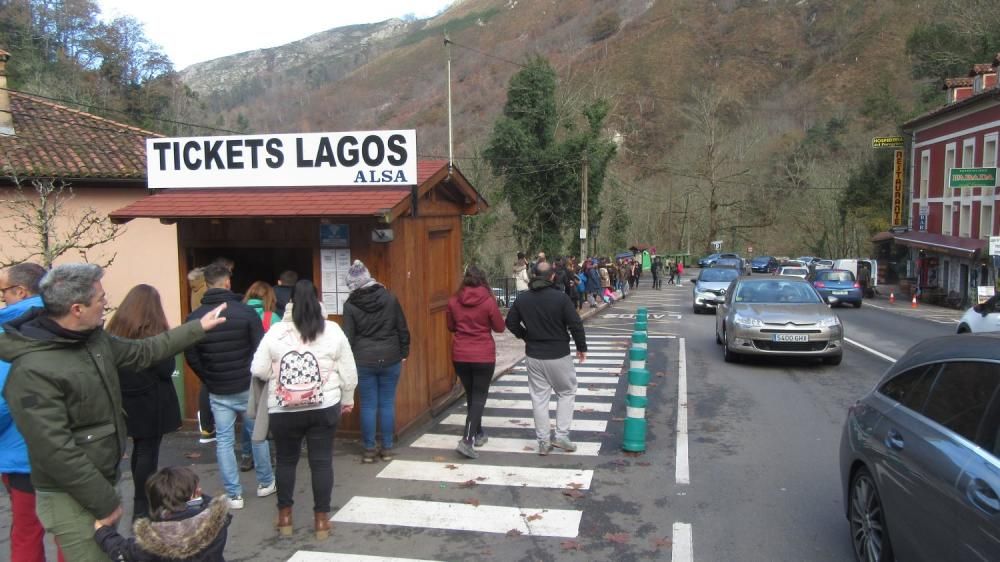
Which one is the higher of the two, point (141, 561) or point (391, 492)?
point (141, 561)

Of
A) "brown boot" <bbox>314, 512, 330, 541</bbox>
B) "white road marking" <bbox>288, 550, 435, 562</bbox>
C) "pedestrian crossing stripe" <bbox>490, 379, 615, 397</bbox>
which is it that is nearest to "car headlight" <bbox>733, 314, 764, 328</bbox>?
"pedestrian crossing stripe" <bbox>490, 379, 615, 397</bbox>

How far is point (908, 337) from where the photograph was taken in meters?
18.6

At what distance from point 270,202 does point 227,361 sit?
7.23ft

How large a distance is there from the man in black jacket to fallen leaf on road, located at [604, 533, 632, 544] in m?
2.86

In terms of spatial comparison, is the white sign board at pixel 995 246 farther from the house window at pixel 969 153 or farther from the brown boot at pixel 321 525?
the brown boot at pixel 321 525

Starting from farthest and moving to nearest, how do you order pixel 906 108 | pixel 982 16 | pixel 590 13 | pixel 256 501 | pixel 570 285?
pixel 590 13 → pixel 906 108 → pixel 982 16 → pixel 570 285 → pixel 256 501

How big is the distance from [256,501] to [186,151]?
406 cm

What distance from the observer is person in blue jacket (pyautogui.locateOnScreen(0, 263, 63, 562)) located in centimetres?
354

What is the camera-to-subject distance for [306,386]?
16.3 feet

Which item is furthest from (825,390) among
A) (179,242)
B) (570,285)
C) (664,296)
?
(664,296)

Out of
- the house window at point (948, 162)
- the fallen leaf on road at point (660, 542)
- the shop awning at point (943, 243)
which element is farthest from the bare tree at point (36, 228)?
the house window at point (948, 162)

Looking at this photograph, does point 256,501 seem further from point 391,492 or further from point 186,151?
point 186,151

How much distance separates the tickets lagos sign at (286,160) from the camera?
24.1 ft

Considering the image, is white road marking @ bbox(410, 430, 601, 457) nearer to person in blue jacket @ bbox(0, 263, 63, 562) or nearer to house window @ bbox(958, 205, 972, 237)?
person in blue jacket @ bbox(0, 263, 63, 562)
